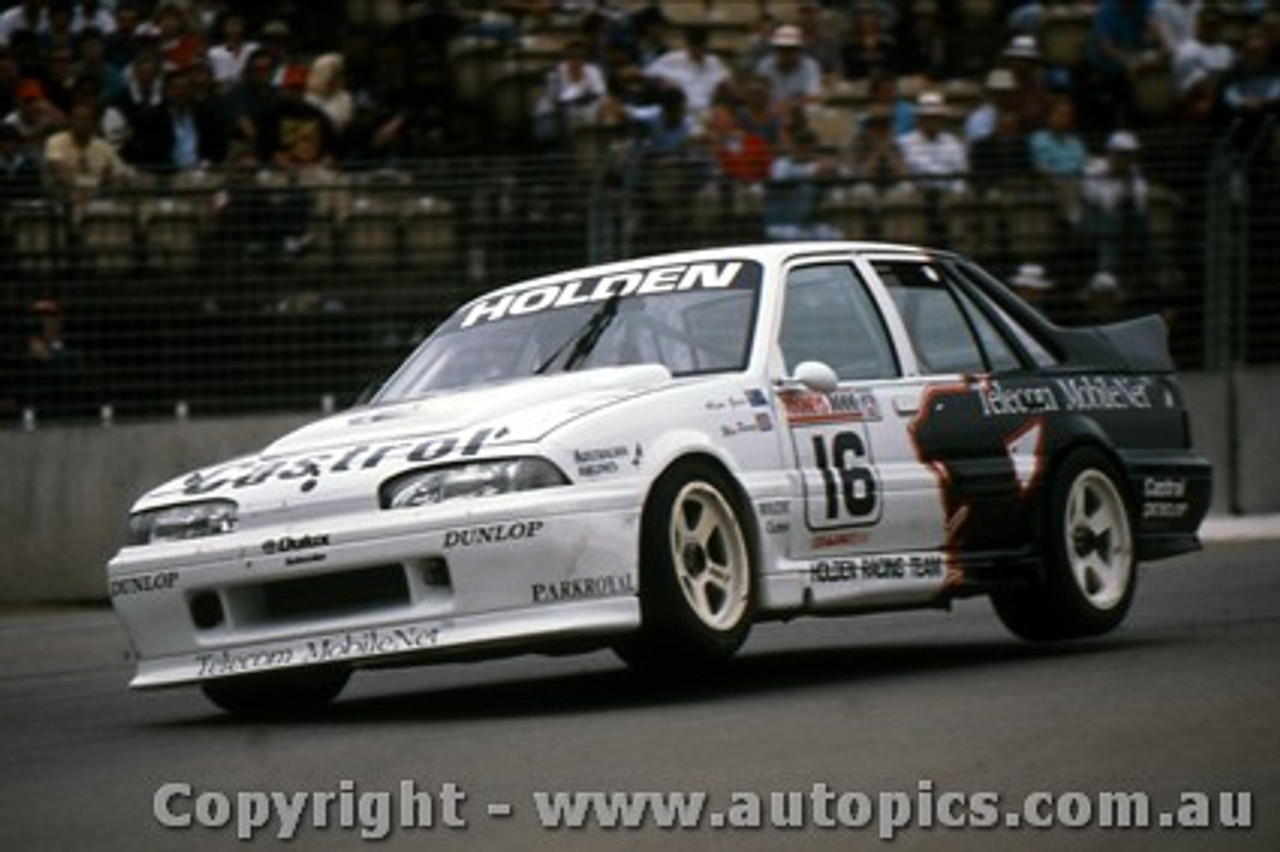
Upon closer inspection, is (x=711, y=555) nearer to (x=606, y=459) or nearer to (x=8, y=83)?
(x=606, y=459)

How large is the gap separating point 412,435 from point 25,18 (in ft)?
27.4

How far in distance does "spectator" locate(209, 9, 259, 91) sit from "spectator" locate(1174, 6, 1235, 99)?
588 cm

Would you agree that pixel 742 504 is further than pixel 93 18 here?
No

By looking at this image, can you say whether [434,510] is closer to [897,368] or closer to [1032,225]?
[897,368]

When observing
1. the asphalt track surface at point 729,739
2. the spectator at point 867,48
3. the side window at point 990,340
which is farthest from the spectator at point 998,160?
the side window at point 990,340

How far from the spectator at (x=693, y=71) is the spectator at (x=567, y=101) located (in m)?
0.75

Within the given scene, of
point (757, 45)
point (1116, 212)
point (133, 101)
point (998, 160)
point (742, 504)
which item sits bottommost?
point (1116, 212)

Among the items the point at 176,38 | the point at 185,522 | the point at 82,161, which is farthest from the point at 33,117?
the point at 185,522

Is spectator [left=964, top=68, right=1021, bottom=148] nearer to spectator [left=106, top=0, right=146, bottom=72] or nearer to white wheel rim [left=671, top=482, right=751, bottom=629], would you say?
spectator [left=106, top=0, right=146, bottom=72]

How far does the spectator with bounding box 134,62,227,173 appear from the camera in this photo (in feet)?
54.0

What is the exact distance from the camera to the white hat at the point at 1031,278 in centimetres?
1755

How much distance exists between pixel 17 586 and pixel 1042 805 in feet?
32.9

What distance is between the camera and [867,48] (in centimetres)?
1967

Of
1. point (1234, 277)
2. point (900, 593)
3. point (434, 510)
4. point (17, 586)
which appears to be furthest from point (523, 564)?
point (1234, 277)
